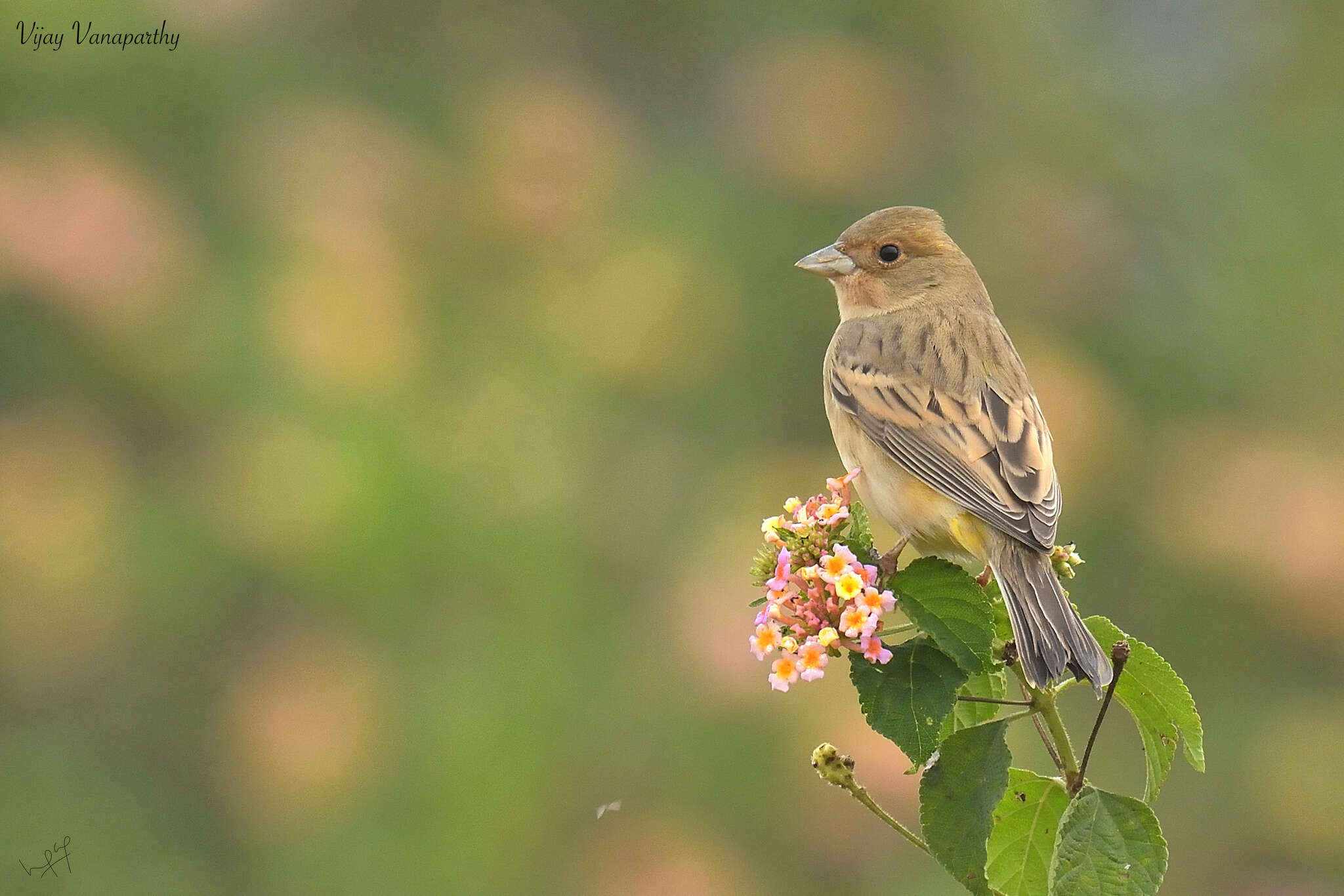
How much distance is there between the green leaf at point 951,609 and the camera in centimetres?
191

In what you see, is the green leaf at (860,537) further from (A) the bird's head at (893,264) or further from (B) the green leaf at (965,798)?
→ (A) the bird's head at (893,264)

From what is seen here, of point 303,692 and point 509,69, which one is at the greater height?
point 509,69

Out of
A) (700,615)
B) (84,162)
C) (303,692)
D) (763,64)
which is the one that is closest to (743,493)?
(700,615)

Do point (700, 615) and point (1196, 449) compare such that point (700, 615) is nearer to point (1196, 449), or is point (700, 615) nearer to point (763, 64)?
point (1196, 449)

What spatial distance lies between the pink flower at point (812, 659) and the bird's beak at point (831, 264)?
2.14 metres

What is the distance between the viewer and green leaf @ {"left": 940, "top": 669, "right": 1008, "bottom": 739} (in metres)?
2.08

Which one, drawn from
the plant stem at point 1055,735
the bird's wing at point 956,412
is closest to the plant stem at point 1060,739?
the plant stem at point 1055,735

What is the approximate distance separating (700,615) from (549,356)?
5.22 feet

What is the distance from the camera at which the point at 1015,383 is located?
346cm

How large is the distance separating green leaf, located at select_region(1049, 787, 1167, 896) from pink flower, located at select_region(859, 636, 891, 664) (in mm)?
273

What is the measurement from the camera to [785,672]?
6.21 ft
